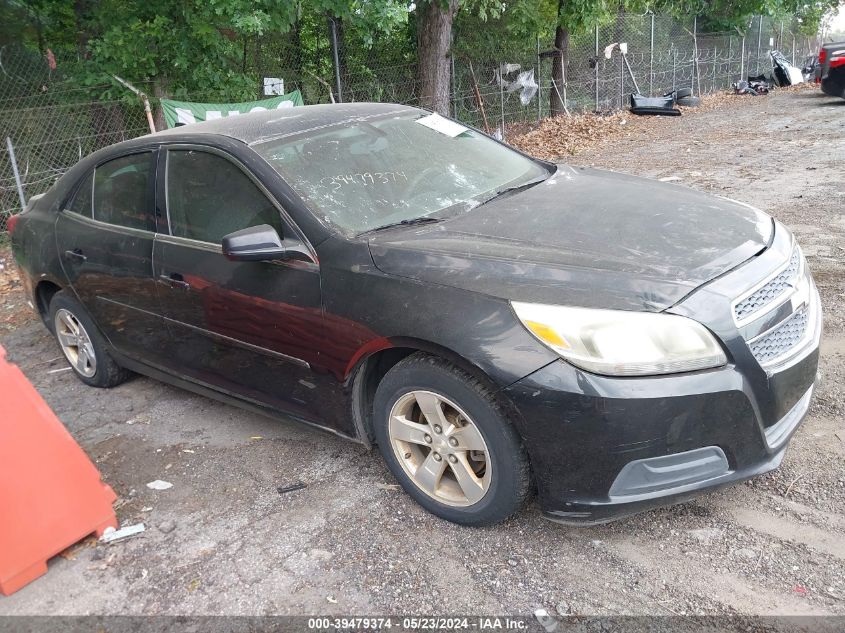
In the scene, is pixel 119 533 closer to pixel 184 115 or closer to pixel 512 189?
pixel 512 189

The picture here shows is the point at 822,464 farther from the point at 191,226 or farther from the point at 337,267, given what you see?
the point at 191,226

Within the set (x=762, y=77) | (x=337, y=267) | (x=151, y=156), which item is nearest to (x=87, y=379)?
(x=151, y=156)

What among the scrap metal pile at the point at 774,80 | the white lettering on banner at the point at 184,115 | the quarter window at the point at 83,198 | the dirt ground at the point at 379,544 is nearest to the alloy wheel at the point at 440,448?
the dirt ground at the point at 379,544

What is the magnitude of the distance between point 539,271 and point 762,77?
2389 centimetres

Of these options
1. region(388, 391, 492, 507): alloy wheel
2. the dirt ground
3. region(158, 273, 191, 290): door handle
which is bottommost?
the dirt ground

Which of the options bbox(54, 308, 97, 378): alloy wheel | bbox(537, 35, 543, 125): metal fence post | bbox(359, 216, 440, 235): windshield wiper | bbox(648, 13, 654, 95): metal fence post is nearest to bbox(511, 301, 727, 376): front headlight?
bbox(359, 216, 440, 235): windshield wiper

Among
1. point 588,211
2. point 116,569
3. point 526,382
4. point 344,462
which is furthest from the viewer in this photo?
point 344,462

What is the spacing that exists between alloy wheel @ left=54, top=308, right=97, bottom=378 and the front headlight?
336cm

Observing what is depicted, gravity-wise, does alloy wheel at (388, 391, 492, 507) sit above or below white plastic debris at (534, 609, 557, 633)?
above

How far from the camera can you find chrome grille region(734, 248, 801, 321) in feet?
8.39

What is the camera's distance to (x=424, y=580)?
268 cm

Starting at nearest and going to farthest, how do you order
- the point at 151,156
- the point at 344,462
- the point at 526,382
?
1. the point at 526,382
2. the point at 344,462
3. the point at 151,156

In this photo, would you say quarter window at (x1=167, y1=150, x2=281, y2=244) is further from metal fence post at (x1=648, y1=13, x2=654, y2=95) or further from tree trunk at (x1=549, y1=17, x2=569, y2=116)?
metal fence post at (x1=648, y1=13, x2=654, y2=95)

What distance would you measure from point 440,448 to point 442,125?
6.84ft
